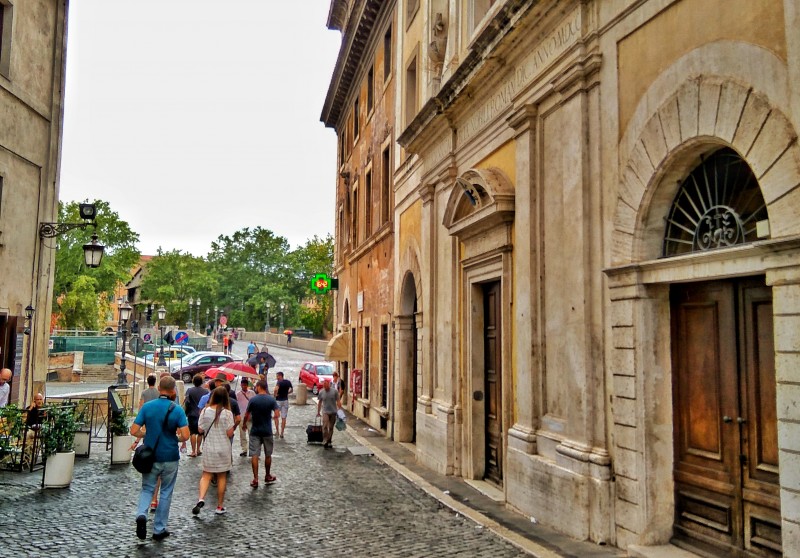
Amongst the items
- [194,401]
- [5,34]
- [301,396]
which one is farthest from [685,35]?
[301,396]

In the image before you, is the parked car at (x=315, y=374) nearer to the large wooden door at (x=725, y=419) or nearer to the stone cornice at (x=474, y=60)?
the stone cornice at (x=474, y=60)

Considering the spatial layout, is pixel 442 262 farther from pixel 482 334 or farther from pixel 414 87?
pixel 414 87

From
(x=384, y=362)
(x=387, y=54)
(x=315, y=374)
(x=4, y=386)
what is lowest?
(x=315, y=374)

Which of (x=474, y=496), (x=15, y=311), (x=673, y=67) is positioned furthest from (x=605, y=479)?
(x=15, y=311)

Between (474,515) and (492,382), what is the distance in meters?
2.79

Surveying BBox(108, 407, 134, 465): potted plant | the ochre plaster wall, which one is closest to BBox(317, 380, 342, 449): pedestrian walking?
BBox(108, 407, 134, 465): potted plant

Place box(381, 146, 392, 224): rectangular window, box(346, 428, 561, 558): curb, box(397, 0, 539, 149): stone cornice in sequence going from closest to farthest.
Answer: box(346, 428, 561, 558): curb → box(397, 0, 539, 149): stone cornice → box(381, 146, 392, 224): rectangular window

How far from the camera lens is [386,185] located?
19.2 metres

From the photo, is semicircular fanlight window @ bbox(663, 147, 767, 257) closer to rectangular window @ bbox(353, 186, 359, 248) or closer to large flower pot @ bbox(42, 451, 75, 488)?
large flower pot @ bbox(42, 451, 75, 488)

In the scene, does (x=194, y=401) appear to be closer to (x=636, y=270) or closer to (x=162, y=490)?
(x=162, y=490)

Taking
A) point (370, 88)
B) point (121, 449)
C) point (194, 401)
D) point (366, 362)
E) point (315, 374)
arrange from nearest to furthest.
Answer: point (121, 449) → point (194, 401) → point (366, 362) → point (370, 88) → point (315, 374)

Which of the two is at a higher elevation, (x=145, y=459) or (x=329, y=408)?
(x=145, y=459)

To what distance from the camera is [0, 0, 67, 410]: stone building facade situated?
14.5 metres

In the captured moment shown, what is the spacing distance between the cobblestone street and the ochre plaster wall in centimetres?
493
